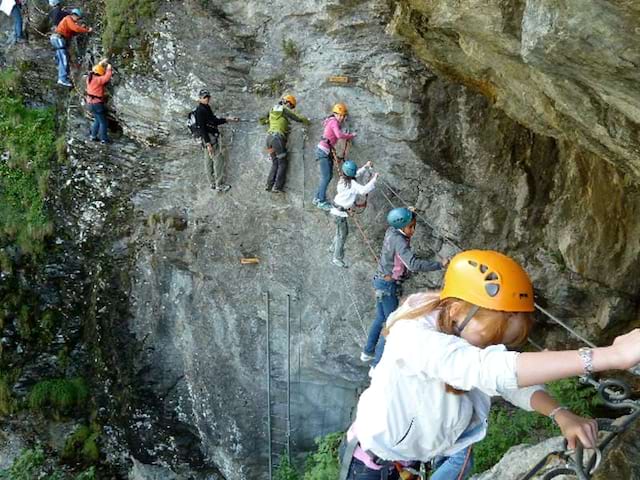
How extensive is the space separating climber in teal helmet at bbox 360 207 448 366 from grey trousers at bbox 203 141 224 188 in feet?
12.3

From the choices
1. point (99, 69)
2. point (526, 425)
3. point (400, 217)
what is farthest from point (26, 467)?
point (400, 217)

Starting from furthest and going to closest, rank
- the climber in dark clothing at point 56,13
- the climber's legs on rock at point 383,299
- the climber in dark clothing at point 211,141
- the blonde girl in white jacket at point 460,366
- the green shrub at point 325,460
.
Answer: the climber in dark clothing at point 56,13 < the green shrub at point 325,460 < the climber in dark clothing at point 211,141 < the climber's legs on rock at point 383,299 < the blonde girl in white jacket at point 460,366

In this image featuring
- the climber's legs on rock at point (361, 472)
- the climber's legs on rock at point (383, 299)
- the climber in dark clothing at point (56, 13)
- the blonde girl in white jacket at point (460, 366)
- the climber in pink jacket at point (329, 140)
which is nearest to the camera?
the blonde girl in white jacket at point (460, 366)

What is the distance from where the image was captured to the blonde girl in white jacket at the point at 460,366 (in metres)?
1.89

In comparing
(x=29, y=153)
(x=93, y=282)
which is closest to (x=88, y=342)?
(x=93, y=282)

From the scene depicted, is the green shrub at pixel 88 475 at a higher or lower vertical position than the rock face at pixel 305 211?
lower

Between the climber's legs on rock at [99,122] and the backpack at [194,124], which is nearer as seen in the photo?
the backpack at [194,124]

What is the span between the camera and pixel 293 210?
934 cm

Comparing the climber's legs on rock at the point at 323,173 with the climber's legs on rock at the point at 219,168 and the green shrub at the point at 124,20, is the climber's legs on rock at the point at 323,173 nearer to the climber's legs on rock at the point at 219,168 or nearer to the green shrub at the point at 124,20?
the climber's legs on rock at the point at 219,168

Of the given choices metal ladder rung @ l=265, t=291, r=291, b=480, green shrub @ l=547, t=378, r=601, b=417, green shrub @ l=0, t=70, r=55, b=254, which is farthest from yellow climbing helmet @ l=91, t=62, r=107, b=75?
green shrub @ l=547, t=378, r=601, b=417

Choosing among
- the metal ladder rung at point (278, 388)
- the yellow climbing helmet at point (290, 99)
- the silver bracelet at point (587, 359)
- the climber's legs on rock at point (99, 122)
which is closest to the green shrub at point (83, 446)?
the metal ladder rung at point (278, 388)

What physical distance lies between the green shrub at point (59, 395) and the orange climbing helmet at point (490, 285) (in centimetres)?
1140

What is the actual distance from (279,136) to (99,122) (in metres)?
3.64

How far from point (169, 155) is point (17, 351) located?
5005mm
